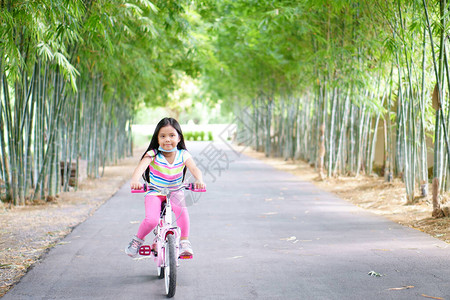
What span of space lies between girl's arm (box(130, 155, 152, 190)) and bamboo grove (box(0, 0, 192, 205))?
2.06 meters

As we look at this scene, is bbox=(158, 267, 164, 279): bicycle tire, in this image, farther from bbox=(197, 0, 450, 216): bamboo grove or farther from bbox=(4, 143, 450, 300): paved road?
bbox=(197, 0, 450, 216): bamboo grove

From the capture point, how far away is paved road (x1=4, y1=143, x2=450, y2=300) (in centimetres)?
414

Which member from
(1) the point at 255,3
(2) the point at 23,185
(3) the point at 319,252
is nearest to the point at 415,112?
(1) the point at 255,3

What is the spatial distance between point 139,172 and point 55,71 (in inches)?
214

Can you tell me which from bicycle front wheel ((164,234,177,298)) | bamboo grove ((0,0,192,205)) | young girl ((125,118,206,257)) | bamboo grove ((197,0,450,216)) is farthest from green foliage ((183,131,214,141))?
bicycle front wheel ((164,234,177,298))

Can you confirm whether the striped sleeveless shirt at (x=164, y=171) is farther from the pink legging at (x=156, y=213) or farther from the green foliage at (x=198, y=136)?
the green foliage at (x=198, y=136)

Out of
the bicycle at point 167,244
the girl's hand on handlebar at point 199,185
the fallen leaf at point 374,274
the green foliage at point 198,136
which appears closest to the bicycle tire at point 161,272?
the bicycle at point 167,244

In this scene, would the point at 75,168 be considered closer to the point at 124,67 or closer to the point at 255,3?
the point at 124,67

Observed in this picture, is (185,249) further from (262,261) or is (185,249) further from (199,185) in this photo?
(262,261)

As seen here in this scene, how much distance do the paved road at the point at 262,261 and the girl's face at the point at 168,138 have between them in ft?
3.31

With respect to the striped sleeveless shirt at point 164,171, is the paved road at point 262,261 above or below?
below

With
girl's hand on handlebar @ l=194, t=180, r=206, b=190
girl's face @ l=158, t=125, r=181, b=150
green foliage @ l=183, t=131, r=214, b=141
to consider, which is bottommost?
girl's hand on handlebar @ l=194, t=180, r=206, b=190

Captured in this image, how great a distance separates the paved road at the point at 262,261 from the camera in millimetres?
4141

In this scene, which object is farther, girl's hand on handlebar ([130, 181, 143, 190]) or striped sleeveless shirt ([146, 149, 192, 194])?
striped sleeveless shirt ([146, 149, 192, 194])
